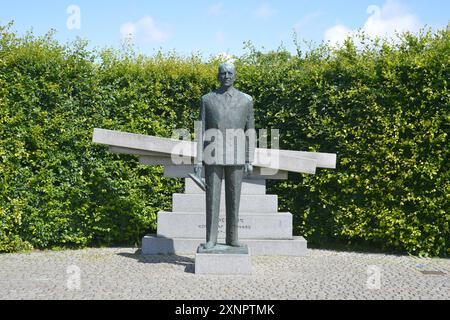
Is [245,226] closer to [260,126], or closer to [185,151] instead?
[185,151]

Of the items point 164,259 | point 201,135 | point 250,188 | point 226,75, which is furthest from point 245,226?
point 226,75

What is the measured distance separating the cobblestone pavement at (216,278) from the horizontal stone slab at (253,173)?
1.44m

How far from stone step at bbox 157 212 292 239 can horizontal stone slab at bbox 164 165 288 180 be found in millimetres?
684

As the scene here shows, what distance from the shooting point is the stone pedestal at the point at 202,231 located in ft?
26.7

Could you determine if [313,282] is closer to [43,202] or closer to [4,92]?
[43,202]

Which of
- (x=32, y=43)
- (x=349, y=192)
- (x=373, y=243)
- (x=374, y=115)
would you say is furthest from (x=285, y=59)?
(x=32, y=43)

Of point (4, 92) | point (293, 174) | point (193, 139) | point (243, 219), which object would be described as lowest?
point (243, 219)

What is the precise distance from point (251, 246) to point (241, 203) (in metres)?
0.76

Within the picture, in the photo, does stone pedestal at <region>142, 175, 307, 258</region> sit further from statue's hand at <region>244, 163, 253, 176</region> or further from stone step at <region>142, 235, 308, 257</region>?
statue's hand at <region>244, 163, 253, 176</region>

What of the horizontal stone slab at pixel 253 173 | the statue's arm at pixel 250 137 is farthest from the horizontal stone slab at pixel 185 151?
the statue's arm at pixel 250 137

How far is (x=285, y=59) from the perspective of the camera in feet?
32.2

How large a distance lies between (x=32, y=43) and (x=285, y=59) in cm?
499

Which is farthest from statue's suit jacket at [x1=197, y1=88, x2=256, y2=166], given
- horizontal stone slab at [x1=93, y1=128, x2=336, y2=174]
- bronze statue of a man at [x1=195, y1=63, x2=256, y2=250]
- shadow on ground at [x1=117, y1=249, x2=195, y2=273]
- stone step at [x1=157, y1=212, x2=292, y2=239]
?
stone step at [x1=157, y1=212, x2=292, y2=239]

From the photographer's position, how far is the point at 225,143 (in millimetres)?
6539
